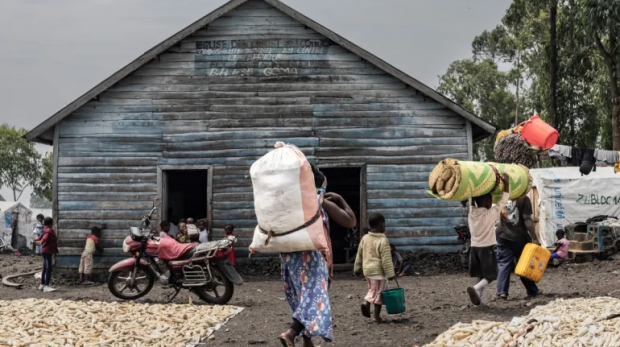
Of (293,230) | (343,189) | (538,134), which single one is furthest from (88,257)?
(293,230)

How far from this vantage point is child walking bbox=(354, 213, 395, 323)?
902 centimetres

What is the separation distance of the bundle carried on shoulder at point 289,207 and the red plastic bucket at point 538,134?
6129 millimetres

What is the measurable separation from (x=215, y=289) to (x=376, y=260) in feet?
11.5

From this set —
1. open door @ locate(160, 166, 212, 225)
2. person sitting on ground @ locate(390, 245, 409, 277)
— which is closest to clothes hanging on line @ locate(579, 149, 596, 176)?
person sitting on ground @ locate(390, 245, 409, 277)

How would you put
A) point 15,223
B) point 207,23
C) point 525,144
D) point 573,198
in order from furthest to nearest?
1. point 15,223
2. point 573,198
3. point 207,23
4. point 525,144

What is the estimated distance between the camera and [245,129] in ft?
54.2

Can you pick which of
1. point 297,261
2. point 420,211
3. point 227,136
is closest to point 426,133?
point 420,211

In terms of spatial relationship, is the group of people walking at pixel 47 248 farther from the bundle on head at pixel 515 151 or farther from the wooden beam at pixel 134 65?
the bundle on head at pixel 515 151

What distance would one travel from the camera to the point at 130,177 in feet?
54.3

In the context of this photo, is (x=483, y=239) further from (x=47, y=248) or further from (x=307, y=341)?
(x=47, y=248)

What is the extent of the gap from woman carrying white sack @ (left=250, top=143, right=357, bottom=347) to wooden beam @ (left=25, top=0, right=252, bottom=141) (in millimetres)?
10243

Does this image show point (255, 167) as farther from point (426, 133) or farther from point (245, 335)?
point (426, 133)

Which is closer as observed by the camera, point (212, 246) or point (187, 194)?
point (212, 246)

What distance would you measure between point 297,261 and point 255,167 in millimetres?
896
